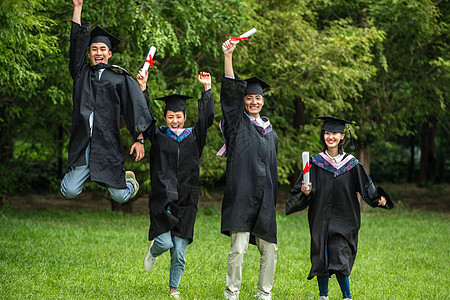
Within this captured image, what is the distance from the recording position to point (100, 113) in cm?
591

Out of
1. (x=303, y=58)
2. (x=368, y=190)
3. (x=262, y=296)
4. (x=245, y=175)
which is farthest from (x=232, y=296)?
(x=303, y=58)

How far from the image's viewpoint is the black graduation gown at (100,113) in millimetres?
5879

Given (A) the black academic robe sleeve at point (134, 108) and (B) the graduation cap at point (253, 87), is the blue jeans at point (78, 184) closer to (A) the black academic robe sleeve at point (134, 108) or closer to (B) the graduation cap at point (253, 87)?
(A) the black academic robe sleeve at point (134, 108)

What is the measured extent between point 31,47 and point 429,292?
19.6 feet

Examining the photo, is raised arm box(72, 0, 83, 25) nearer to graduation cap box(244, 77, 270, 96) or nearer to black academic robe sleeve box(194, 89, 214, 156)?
black academic robe sleeve box(194, 89, 214, 156)

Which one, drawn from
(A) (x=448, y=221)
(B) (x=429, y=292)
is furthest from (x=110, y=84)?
(A) (x=448, y=221)

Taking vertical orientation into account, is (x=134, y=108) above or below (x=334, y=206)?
above

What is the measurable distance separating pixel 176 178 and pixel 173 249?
725 mm

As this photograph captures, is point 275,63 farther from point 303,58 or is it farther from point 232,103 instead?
point 232,103

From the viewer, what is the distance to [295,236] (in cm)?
1221

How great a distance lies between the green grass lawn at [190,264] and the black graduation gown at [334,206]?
2.67 feet

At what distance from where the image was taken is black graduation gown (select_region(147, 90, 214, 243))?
6.12 m

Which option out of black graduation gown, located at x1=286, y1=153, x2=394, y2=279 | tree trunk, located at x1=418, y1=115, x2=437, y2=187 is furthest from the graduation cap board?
tree trunk, located at x1=418, y1=115, x2=437, y2=187

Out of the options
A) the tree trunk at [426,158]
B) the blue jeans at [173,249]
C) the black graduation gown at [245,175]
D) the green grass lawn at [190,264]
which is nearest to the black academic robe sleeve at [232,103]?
the black graduation gown at [245,175]
